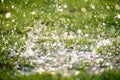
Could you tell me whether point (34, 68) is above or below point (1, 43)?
below

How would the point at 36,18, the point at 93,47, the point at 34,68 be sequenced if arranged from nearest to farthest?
the point at 34,68, the point at 93,47, the point at 36,18

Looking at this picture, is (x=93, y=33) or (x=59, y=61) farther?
(x=93, y=33)

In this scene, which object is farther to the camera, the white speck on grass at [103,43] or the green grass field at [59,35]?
the white speck on grass at [103,43]

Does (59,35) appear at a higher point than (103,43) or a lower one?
higher

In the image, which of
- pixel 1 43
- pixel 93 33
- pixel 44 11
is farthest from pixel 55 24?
pixel 1 43

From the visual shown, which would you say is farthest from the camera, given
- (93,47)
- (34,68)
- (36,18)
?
(36,18)

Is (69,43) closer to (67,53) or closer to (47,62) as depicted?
(67,53)

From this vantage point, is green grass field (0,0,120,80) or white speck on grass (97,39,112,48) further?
white speck on grass (97,39,112,48)

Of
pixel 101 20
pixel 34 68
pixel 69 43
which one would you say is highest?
pixel 101 20
